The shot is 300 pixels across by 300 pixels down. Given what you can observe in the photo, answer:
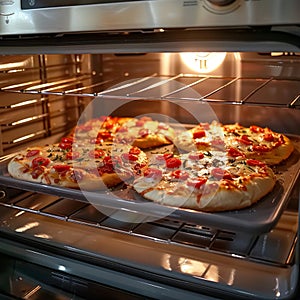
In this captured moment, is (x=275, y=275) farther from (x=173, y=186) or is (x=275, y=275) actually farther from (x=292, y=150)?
(x=292, y=150)

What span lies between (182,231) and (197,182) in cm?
21

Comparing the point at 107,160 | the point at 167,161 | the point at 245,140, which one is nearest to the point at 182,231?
the point at 167,161

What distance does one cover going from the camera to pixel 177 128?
180 cm

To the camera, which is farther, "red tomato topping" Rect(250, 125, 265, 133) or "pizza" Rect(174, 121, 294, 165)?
"red tomato topping" Rect(250, 125, 265, 133)

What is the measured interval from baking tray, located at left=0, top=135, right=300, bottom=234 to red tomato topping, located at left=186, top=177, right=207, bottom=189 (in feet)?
0.37

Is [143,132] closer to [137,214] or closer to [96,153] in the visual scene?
[96,153]

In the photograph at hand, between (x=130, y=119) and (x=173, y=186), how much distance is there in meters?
0.76

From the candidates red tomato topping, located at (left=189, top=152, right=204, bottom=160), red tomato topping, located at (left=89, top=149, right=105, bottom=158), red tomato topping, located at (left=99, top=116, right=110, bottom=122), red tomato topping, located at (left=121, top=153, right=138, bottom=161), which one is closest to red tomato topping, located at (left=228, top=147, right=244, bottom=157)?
red tomato topping, located at (left=189, top=152, right=204, bottom=160)

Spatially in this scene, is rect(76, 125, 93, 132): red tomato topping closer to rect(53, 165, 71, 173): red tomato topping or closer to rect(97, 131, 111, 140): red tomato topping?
rect(97, 131, 111, 140): red tomato topping

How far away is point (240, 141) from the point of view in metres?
1.53

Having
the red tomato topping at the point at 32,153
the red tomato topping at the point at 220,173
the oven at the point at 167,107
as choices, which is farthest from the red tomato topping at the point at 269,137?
the red tomato topping at the point at 32,153

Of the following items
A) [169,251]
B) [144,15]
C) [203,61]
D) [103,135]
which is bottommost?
[169,251]

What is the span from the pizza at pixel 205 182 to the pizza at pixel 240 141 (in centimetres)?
10

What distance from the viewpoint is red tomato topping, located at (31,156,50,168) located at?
1.38 meters
